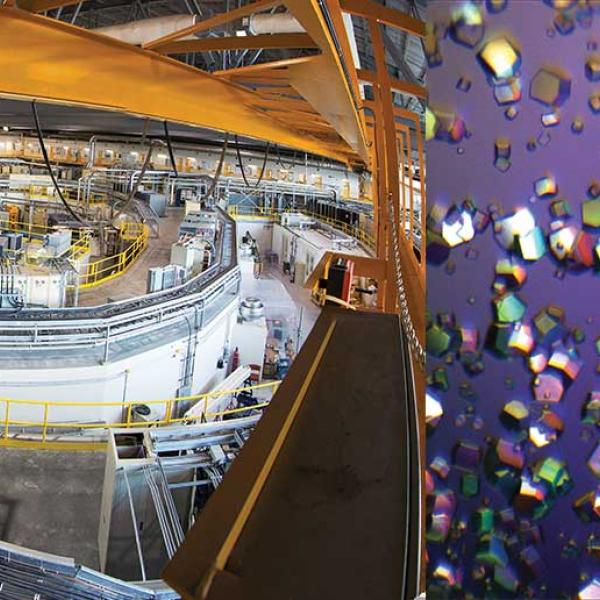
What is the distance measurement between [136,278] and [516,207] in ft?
50.8

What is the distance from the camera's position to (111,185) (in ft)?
91.0

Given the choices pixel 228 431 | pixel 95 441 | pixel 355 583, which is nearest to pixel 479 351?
pixel 355 583

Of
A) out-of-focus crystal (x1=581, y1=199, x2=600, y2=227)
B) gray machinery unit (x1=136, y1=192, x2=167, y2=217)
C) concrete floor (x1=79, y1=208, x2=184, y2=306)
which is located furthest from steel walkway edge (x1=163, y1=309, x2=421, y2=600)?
gray machinery unit (x1=136, y1=192, x2=167, y2=217)

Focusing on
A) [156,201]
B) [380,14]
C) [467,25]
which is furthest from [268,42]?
[156,201]

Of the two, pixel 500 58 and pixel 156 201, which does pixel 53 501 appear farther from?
pixel 156 201

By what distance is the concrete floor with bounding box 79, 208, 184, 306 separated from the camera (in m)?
13.5

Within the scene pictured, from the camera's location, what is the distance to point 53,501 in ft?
22.4

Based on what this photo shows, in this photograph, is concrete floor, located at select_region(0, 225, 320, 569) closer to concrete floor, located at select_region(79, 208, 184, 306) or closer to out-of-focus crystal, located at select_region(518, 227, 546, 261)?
concrete floor, located at select_region(79, 208, 184, 306)

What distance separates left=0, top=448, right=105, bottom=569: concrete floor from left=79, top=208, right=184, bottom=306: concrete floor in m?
5.70

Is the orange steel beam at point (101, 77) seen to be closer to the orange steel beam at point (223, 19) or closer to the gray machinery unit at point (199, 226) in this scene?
the orange steel beam at point (223, 19)

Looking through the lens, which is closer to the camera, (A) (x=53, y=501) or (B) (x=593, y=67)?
(B) (x=593, y=67)

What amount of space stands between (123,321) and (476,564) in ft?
29.4

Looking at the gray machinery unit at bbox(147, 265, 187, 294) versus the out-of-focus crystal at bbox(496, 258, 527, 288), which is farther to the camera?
the gray machinery unit at bbox(147, 265, 187, 294)

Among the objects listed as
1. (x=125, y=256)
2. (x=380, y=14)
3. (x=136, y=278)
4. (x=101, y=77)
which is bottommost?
(x=136, y=278)
